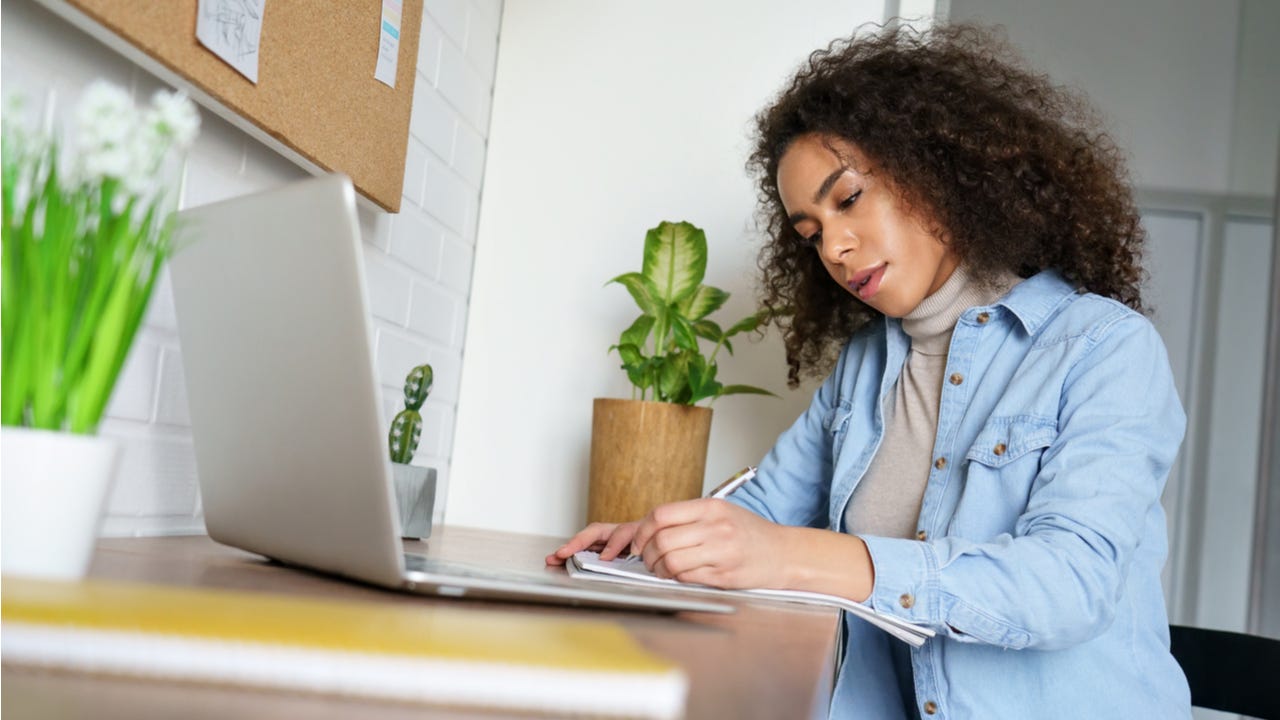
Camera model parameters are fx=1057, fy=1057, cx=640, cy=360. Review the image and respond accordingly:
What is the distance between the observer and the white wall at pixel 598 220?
1.96 meters

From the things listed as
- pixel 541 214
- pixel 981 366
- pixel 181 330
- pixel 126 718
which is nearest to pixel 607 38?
pixel 541 214

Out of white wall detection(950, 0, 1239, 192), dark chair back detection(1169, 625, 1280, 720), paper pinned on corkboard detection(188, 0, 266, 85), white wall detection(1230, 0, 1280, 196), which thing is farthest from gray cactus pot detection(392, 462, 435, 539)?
white wall detection(1230, 0, 1280, 196)

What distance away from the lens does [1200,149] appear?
2041mm

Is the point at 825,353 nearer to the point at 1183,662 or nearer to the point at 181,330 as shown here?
the point at 1183,662

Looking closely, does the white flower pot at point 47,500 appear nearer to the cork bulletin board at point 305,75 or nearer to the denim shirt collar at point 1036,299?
the cork bulletin board at point 305,75

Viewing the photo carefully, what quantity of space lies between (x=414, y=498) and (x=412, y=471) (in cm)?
3

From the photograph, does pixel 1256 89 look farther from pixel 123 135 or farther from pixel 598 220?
pixel 123 135

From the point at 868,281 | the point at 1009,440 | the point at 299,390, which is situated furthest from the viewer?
the point at 868,281

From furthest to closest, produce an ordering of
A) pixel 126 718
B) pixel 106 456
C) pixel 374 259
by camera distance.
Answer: pixel 374 259, pixel 106 456, pixel 126 718

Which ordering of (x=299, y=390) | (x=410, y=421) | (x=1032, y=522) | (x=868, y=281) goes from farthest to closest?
(x=868, y=281)
(x=410, y=421)
(x=1032, y=522)
(x=299, y=390)

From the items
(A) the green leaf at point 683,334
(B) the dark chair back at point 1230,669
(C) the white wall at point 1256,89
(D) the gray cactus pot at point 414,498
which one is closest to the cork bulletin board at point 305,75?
(D) the gray cactus pot at point 414,498

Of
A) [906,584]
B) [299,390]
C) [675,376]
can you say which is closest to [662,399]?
[675,376]

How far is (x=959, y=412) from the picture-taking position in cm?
129

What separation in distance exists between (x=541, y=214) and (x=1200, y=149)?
1.28 m
